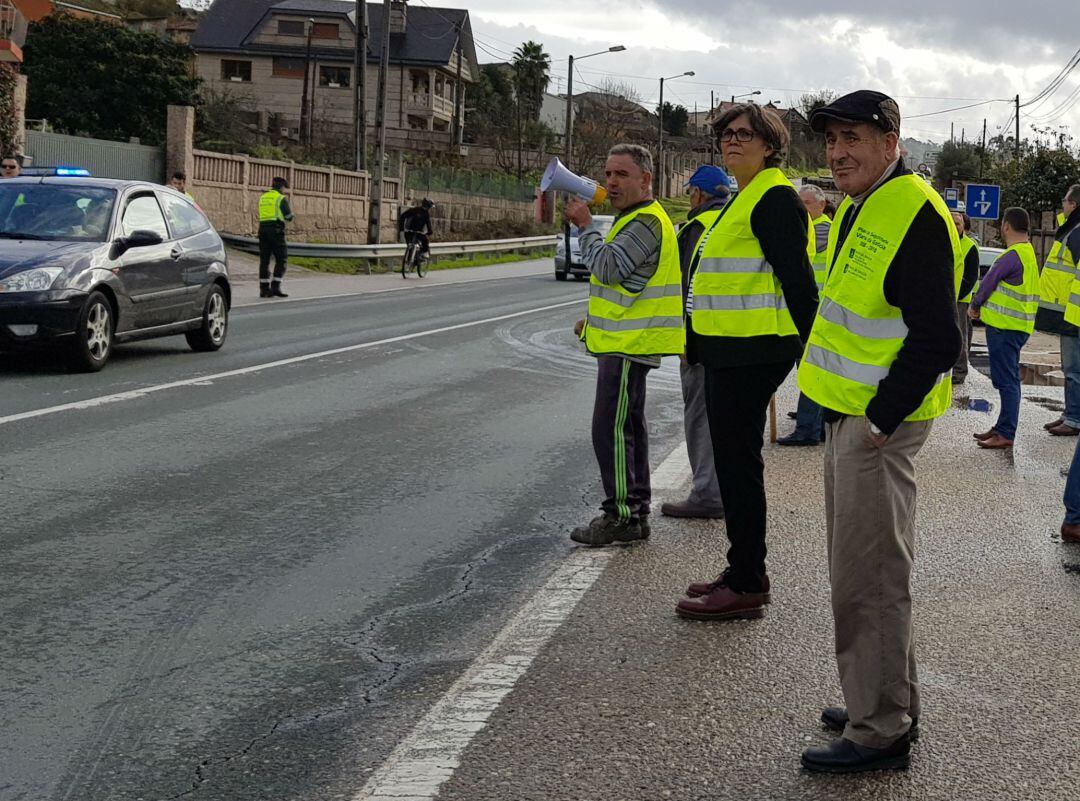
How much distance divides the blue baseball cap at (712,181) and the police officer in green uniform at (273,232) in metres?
16.0

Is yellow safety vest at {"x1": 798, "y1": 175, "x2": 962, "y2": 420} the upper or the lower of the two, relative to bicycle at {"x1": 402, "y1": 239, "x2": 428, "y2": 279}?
upper

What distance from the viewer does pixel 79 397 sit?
10.9 metres

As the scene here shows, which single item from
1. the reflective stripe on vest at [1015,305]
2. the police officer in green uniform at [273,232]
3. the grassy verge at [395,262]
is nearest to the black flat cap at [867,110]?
the reflective stripe on vest at [1015,305]

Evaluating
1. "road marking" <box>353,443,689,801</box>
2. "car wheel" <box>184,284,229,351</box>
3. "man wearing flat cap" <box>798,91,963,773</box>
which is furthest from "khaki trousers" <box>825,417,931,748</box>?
"car wheel" <box>184,284,229,351</box>

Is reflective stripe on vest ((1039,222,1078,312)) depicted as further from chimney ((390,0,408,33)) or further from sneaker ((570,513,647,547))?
chimney ((390,0,408,33))

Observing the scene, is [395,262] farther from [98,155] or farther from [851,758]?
[851,758]

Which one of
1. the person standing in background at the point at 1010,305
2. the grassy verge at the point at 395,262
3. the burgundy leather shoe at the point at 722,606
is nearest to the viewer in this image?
the burgundy leather shoe at the point at 722,606

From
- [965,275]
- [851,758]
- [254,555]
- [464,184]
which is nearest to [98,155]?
[464,184]

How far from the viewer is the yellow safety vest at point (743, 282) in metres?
5.52

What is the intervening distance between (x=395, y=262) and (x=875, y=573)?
3556 centimetres

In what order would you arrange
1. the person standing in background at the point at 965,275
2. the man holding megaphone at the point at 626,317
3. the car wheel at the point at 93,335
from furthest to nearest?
the car wheel at the point at 93,335, the person standing in background at the point at 965,275, the man holding megaphone at the point at 626,317

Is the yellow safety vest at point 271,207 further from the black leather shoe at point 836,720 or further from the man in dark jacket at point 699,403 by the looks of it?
the black leather shoe at point 836,720

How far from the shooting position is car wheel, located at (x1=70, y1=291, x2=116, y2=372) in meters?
12.1

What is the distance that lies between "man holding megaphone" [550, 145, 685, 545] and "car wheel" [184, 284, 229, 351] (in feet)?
27.5
